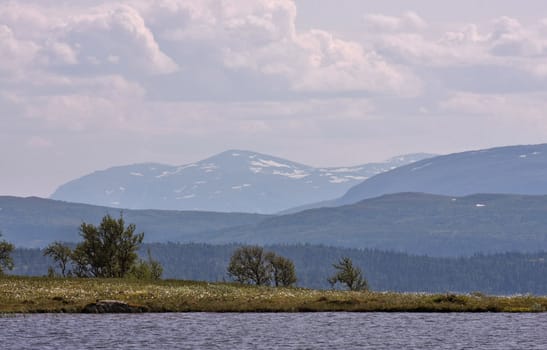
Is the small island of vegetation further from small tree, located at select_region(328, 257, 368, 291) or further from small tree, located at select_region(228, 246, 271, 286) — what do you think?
small tree, located at select_region(328, 257, 368, 291)

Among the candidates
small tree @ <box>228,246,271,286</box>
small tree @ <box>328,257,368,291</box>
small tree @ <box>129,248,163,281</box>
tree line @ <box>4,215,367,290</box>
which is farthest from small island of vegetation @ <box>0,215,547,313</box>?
small tree @ <box>328,257,368,291</box>

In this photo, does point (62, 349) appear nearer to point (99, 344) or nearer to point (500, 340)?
point (99, 344)

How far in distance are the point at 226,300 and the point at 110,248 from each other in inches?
1263

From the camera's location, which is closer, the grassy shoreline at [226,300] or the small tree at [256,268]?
the grassy shoreline at [226,300]

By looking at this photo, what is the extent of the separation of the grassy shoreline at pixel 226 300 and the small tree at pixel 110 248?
17660 millimetres

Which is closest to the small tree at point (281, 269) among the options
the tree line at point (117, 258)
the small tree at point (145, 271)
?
the tree line at point (117, 258)

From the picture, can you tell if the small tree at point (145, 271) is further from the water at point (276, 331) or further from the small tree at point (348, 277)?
the water at point (276, 331)

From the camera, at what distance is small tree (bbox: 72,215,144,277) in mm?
126250

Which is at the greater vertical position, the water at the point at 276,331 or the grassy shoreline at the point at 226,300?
the grassy shoreline at the point at 226,300

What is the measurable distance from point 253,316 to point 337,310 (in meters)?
9.41

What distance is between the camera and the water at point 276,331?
2702 inches

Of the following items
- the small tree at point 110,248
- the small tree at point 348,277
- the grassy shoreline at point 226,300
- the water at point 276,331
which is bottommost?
the water at point 276,331

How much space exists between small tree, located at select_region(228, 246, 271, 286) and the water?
52503mm

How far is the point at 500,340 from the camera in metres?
69.9
